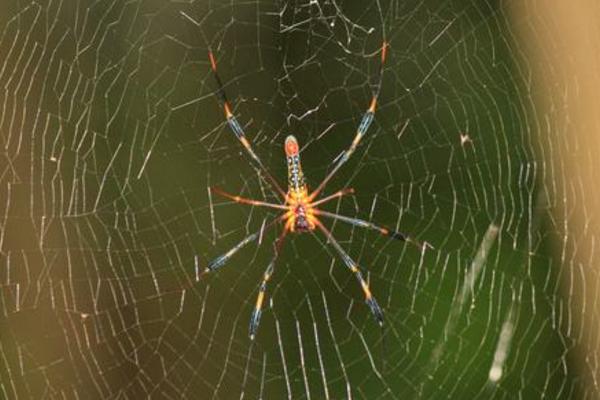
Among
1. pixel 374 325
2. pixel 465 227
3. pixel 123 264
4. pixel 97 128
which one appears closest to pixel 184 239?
pixel 123 264

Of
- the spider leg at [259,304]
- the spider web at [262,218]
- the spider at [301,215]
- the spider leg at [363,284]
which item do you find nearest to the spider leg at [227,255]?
the spider at [301,215]

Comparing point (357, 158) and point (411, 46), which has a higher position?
point (411, 46)

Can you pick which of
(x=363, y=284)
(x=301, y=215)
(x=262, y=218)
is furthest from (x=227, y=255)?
(x=363, y=284)

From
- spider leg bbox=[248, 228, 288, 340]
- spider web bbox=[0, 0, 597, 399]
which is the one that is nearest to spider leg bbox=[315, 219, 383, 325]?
spider leg bbox=[248, 228, 288, 340]

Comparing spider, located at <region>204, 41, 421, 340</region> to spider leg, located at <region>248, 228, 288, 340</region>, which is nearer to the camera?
spider leg, located at <region>248, 228, 288, 340</region>

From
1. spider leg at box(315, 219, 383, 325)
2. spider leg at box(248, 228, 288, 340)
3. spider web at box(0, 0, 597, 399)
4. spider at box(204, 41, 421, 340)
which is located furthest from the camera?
spider web at box(0, 0, 597, 399)

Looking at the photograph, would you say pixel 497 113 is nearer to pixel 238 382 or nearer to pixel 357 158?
pixel 357 158

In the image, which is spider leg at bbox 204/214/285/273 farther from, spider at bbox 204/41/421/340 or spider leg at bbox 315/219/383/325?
spider leg at bbox 315/219/383/325

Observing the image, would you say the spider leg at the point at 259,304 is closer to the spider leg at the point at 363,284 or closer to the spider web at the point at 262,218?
the spider leg at the point at 363,284
